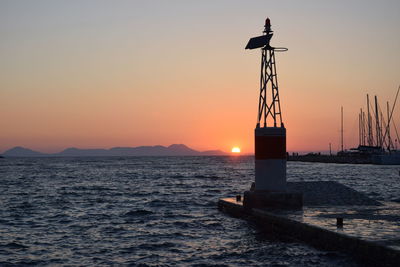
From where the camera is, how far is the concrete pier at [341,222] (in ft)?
43.5

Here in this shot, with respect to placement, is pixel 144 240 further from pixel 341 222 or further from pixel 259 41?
pixel 259 41

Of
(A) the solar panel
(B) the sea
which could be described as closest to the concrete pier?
(B) the sea

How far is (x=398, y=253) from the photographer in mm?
11914

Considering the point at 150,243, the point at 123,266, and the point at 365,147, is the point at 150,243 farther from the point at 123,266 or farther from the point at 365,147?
the point at 365,147

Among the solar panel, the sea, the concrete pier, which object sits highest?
the solar panel

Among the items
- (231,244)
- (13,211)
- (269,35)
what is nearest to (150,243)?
(231,244)

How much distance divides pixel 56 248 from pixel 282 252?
832cm

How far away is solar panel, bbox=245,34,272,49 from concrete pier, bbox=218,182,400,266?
7.63 metres

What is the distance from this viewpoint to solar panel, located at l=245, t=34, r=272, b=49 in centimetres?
2317

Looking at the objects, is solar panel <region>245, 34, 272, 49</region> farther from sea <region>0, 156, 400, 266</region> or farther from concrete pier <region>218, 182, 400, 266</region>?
sea <region>0, 156, 400, 266</region>

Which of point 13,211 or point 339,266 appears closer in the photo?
point 339,266

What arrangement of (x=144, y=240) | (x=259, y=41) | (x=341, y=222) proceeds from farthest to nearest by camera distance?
1. (x=259, y=41)
2. (x=144, y=240)
3. (x=341, y=222)

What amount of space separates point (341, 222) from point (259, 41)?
10477 millimetres

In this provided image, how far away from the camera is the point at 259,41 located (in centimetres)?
2333
